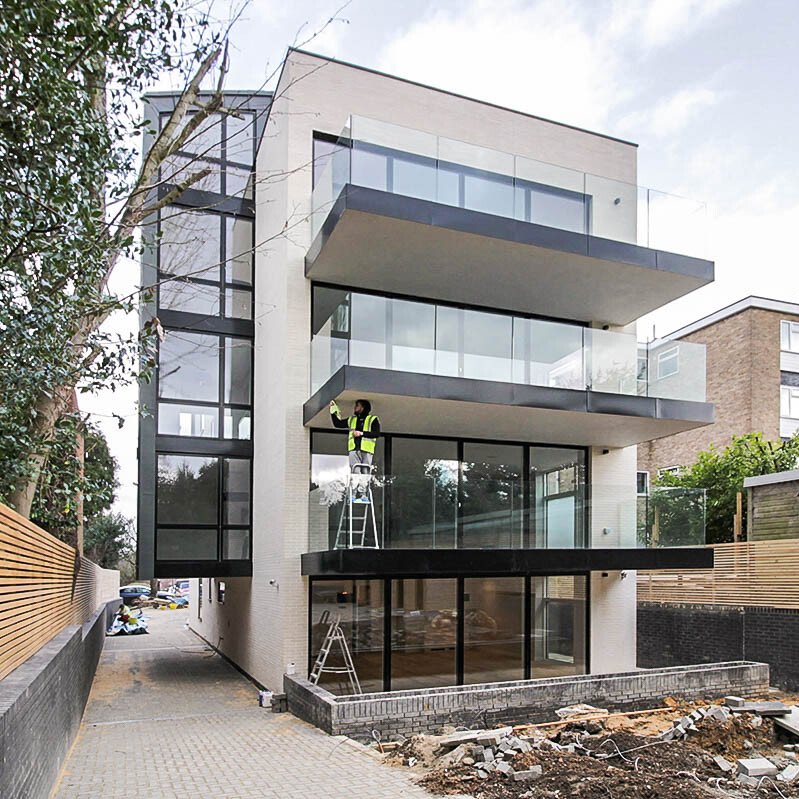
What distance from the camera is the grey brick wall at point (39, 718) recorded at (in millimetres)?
4992

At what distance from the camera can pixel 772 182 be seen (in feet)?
58.7

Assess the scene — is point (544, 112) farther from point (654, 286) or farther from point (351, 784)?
point (351, 784)

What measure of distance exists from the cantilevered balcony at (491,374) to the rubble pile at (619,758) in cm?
526

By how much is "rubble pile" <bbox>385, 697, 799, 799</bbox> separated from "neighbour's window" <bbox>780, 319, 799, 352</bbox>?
2397 cm

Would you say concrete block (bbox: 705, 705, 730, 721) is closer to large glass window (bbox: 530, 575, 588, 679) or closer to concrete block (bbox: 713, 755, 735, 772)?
concrete block (bbox: 713, 755, 735, 772)

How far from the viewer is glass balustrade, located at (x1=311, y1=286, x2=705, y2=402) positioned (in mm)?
13195

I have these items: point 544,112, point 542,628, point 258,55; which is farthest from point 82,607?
point 544,112

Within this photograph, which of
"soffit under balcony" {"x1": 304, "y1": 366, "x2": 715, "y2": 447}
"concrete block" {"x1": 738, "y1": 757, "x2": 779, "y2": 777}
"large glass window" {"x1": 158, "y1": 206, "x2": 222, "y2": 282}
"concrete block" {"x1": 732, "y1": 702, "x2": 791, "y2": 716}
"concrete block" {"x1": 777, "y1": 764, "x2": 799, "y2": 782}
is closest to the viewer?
"concrete block" {"x1": 777, "y1": 764, "x2": 799, "y2": 782}

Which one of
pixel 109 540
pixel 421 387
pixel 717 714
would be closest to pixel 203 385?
pixel 421 387

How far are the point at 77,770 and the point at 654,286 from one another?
1245cm

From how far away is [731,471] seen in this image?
25.7 meters

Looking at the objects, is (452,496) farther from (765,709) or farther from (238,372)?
(238,372)

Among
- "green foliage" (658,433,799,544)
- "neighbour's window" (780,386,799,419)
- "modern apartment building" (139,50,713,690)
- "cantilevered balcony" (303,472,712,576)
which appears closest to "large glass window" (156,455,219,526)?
"modern apartment building" (139,50,713,690)

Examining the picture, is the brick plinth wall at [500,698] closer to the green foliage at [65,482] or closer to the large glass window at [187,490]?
the green foliage at [65,482]
